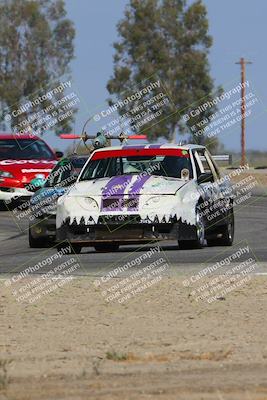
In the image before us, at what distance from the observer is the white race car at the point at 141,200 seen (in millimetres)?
16453

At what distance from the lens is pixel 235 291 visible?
1287 cm

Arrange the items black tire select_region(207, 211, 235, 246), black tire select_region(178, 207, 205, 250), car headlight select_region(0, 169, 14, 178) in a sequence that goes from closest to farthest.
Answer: black tire select_region(178, 207, 205, 250) → black tire select_region(207, 211, 235, 246) → car headlight select_region(0, 169, 14, 178)

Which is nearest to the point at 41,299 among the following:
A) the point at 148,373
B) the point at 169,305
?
the point at 169,305

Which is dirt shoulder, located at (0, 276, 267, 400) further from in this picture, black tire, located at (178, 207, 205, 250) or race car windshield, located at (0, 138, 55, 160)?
race car windshield, located at (0, 138, 55, 160)

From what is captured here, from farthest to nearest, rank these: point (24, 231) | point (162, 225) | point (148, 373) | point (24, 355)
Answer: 1. point (24, 231)
2. point (162, 225)
3. point (24, 355)
4. point (148, 373)

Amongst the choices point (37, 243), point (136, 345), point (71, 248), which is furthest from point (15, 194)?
point (136, 345)

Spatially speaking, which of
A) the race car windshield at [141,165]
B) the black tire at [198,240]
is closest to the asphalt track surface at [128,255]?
the black tire at [198,240]

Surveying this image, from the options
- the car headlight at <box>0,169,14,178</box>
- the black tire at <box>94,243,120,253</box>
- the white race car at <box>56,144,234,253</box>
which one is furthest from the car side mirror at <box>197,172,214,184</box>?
the car headlight at <box>0,169,14,178</box>

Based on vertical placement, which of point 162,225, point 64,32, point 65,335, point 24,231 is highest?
point 65,335

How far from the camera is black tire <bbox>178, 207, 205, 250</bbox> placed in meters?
16.9

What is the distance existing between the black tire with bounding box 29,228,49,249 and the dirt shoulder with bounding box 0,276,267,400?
564 centimetres

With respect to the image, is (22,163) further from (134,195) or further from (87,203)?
(134,195)

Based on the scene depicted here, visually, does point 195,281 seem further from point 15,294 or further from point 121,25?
point 121,25

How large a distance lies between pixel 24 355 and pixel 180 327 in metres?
1.74
